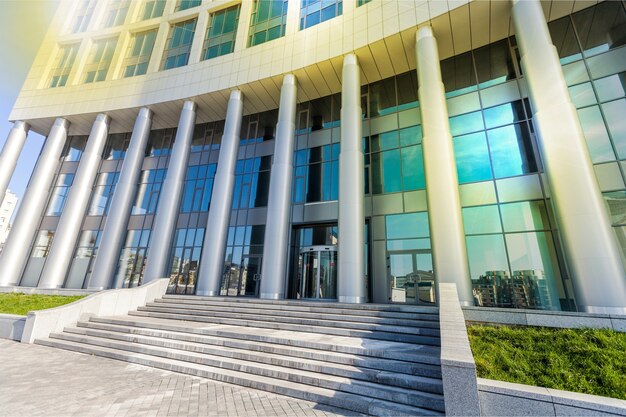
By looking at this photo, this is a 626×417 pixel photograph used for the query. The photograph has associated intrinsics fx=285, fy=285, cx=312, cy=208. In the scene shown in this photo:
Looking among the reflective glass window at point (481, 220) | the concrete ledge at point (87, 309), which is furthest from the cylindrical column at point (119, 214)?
the reflective glass window at point (481, 220)

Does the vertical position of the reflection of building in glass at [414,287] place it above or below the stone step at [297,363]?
above

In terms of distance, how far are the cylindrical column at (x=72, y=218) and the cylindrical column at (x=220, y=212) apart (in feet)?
33.9

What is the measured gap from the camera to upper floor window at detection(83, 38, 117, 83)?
2477cm

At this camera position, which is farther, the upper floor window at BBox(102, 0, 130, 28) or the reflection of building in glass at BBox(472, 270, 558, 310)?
the upper floor window at BBox(102, 0, 130, 28)

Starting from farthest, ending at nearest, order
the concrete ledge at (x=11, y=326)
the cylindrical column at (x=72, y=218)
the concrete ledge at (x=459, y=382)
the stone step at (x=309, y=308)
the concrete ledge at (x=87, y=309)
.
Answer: the cylindrical column at (x=72, y=218), the concrete ledge at (x=11, y=326), the concrete ledge at (x=87, y=309), the stone step at (x=309, y=308), the concrete ledge at (x=459, y=382)

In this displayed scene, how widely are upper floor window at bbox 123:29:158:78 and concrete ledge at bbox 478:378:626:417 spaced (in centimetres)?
2885

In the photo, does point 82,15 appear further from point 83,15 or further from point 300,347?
point 300,347

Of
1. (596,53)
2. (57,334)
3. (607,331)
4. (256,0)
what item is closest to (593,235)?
(607,331)

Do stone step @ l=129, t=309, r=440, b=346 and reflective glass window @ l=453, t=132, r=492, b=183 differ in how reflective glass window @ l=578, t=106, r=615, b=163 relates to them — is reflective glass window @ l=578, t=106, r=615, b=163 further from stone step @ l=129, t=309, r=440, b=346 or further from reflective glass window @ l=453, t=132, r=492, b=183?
stone step @ l=129, t=309, r=440, b=346

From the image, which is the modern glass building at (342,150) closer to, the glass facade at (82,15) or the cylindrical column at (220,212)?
the cylindrical column at (220,212)

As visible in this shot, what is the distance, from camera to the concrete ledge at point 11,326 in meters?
10.1

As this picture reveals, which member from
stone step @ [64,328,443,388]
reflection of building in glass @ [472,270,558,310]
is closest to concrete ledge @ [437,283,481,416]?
stone step @ [64,328,443,388]

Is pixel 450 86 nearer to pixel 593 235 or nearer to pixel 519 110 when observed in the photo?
pixel 519 110

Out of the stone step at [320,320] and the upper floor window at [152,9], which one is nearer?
the stone step at [320,320]
